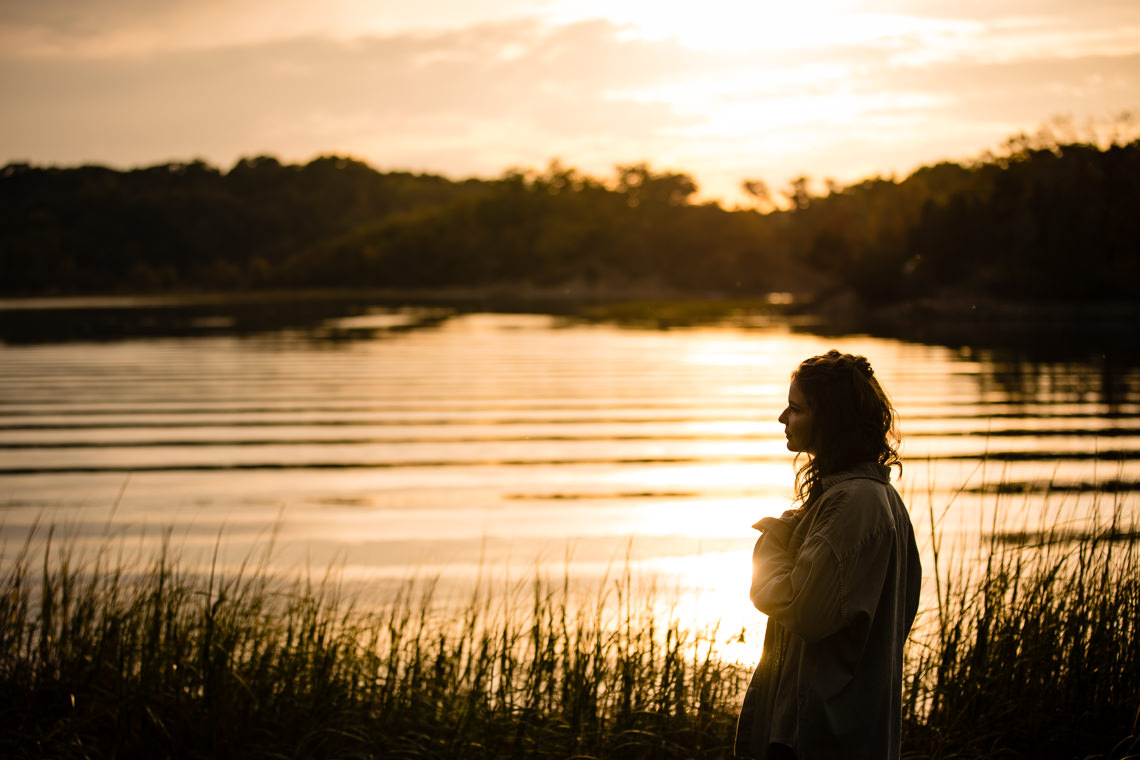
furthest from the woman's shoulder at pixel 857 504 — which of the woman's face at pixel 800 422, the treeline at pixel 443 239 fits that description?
the treeline at pixel 443 239

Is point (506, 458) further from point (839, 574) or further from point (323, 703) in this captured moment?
point (839, 574)

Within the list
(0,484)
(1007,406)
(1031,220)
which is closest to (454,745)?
(0,484)

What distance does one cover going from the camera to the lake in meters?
10.7

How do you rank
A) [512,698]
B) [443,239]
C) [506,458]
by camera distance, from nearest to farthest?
1. [512,698]
2. [506,458]
3. [443,239]

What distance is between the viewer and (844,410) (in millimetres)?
2938

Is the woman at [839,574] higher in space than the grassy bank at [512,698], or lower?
higher

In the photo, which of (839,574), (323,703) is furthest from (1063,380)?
(839,574)

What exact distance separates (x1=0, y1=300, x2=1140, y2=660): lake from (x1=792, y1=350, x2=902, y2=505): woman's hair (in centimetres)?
241

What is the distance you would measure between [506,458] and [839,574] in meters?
14.5

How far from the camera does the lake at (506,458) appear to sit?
1071 cm

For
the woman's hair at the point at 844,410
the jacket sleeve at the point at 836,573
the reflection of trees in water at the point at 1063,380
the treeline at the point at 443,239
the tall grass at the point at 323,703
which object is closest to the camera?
the jacket sleeve at the point at 836,573

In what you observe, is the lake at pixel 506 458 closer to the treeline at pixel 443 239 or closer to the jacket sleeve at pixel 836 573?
the jacket sleeve at pixel 836 573

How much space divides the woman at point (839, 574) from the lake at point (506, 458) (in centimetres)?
227

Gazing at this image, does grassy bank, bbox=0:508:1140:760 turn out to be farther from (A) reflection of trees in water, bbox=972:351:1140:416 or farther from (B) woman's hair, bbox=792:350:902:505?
(A) reflection of trees in water, bbox=972:351:1140:416
